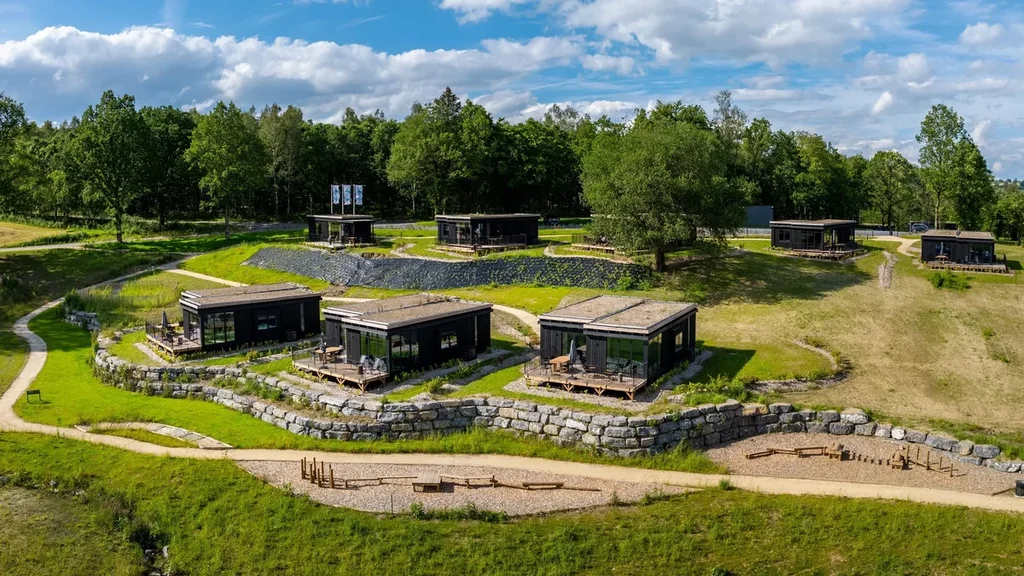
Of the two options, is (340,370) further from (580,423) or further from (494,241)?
(494,241)

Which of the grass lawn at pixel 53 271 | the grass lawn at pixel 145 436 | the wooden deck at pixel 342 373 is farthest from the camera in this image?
the grass lawn at pixel 53 271

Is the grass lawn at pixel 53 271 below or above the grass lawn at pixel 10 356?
above

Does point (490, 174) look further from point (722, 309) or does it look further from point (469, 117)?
point (722, 309)

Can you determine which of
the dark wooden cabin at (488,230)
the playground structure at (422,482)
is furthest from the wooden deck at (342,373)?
the dark wooden cabin at (488,230)

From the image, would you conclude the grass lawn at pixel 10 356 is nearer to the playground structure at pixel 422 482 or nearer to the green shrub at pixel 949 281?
the playground structure at pixel 422 482

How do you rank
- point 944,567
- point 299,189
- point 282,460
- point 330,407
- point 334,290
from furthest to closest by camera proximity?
point 299,189 < point 334,290 < point 330,407 < point 282,460 < point 944,567

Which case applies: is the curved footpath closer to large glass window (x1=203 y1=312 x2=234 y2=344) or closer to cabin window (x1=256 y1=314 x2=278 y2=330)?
large glass window (x1=203 y1=312 x2=234 y2=344)

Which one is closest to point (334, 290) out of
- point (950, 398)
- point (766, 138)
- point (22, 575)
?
point (22, 575)
